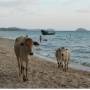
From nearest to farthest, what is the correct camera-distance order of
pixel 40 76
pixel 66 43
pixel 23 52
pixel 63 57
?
pixel 23 52, pixel 40 76, pixel 66 43, pixel 63 57

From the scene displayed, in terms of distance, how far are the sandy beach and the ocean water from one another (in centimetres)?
19

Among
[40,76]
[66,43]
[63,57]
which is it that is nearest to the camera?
[40,76]

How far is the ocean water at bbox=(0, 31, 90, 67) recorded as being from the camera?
518cm

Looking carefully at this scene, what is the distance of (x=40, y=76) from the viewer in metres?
5.41

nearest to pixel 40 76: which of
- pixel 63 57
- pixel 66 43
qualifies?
pixel 66 43

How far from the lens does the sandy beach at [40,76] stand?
501 centimetres

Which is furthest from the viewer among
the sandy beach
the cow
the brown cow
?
the cow

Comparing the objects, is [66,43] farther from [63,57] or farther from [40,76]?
[63,57]

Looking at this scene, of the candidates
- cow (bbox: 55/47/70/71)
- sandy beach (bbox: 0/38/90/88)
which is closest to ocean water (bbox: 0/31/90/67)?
cow (bbox: 55/47/70/71)

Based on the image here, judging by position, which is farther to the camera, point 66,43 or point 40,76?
point 66,43

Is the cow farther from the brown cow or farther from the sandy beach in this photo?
the brown cow

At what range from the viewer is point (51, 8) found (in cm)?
504

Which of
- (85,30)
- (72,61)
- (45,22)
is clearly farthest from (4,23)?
(72,61)

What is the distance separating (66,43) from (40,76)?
0.60 metres
